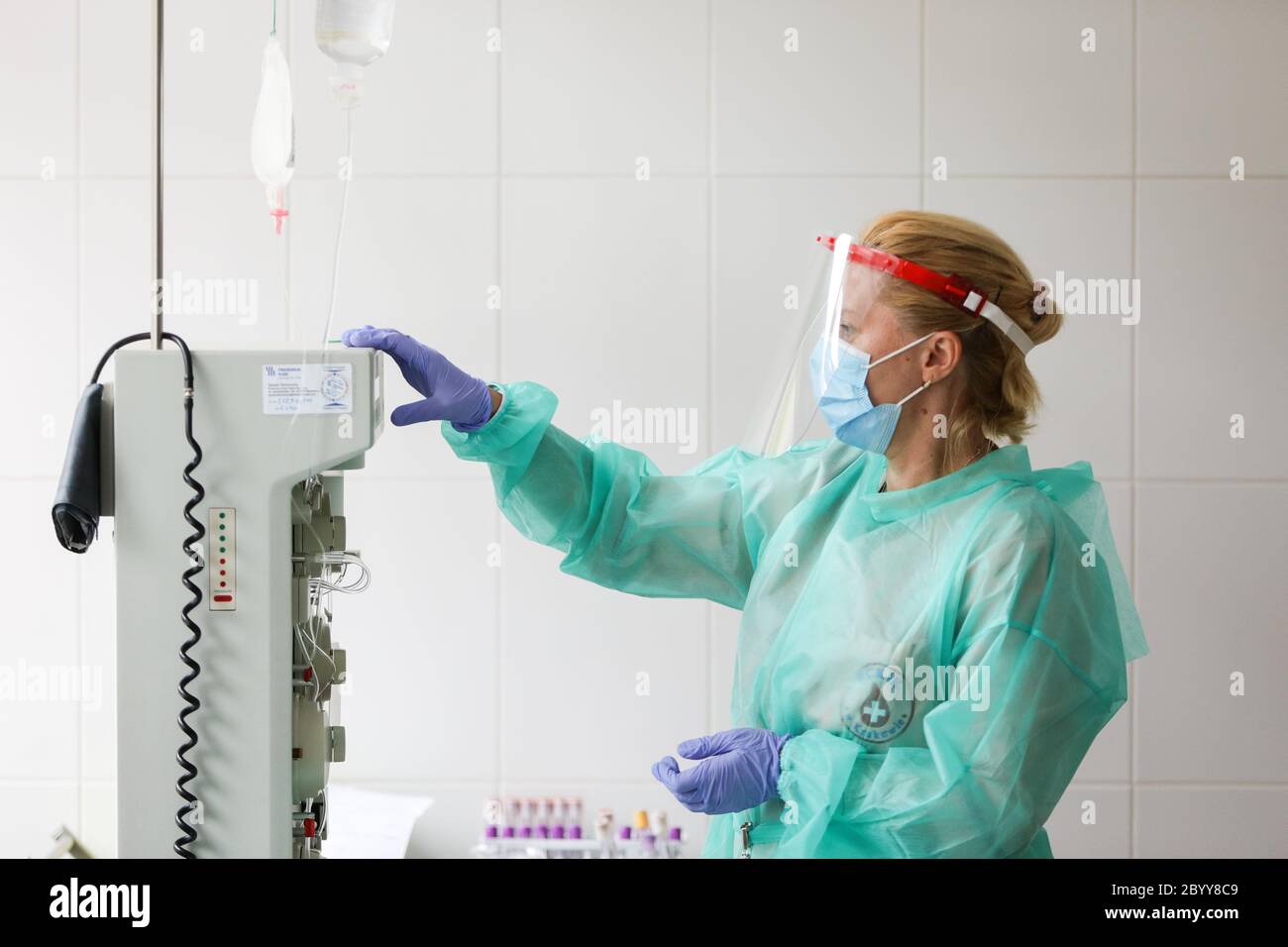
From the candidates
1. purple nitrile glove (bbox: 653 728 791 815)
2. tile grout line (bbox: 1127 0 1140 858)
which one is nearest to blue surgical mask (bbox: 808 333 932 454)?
purple nitrile glove (bbox: 653 728 791 815)

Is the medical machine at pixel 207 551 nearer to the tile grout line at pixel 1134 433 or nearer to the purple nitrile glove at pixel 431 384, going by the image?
the purple nitrile glove at pixel 431 384

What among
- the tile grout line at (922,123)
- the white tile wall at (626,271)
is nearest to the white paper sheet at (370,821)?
the white tile wall at (626,271)

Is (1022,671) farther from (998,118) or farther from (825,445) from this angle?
(998,118)

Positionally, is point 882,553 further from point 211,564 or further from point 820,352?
point 211,564

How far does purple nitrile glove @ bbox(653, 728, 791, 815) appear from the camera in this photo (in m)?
1.35

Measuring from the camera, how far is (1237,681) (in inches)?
83.4

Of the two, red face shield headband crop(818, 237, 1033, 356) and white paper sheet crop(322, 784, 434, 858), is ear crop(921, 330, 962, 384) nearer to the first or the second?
red face shield headband crop(818, 237, 1033, 356)

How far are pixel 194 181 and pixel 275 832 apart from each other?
1.42 m

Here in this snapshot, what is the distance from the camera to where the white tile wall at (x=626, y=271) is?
2.07 metres

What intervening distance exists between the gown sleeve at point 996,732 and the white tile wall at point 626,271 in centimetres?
84

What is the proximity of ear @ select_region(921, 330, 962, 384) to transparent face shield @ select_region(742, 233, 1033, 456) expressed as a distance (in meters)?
0.01

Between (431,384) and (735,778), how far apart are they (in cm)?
63
